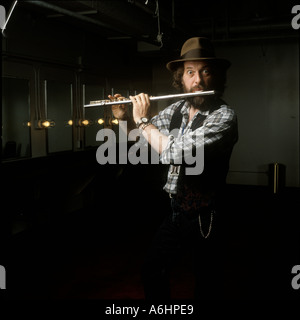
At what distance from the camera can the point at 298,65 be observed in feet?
23.7

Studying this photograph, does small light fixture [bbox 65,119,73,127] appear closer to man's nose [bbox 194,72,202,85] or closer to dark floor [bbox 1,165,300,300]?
dark floor [bbox 1,165,300,300]

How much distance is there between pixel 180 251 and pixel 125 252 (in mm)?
2003

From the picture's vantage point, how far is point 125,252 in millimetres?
4051

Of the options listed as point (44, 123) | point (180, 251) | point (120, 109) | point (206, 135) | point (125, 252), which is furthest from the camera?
point (44, 123)

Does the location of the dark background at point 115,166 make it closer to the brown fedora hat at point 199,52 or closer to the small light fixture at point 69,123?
the small light fixture at point 69,123

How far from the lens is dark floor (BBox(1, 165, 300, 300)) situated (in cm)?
316

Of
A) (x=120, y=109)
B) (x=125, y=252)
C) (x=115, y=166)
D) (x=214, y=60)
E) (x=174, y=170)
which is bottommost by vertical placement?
(x=125, y=252)

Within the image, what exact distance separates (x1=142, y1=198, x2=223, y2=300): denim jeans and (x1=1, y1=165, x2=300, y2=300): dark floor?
979 mm

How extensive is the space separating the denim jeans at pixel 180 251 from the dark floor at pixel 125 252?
979 mm

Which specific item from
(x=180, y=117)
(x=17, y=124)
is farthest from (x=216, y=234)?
(x=17, y=124)

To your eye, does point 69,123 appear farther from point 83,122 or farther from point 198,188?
point 198,188

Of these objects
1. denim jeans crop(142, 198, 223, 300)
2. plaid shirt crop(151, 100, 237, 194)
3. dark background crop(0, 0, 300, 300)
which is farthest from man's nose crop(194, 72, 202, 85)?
dark background crop(0, 0, 300, 300)

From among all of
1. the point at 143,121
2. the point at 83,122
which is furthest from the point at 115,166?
the point at 143,121
